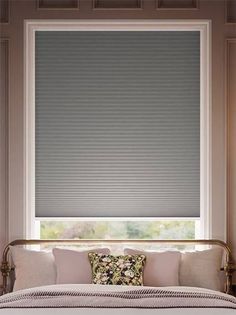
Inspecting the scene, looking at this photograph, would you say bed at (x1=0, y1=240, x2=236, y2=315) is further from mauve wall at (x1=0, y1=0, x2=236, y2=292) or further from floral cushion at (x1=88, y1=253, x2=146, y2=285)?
mauve wall at (x1=0, y1=0, x2=236, y2=292)

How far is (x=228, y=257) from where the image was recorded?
4.72 m

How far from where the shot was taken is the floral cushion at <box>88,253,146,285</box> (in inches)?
172

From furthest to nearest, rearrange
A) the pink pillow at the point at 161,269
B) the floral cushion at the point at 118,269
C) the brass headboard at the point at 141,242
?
the brass headboard at the point at 141,242, the pink pillow at the point at 161,269, the floral cushion at the point at 118,269

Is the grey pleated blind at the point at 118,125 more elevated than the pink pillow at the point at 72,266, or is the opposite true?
the grey pleated blind at the point at 118,125

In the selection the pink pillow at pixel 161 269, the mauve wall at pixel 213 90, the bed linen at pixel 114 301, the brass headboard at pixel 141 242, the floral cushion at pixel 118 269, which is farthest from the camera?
the mauve wall at pixel 213 90

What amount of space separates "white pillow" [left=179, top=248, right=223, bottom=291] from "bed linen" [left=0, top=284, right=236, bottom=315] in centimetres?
56

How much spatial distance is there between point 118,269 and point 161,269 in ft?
1.07

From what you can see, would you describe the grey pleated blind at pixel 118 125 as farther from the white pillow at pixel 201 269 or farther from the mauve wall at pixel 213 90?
the white pillow at pixel 201 269

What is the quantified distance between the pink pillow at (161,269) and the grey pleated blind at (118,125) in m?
0.53

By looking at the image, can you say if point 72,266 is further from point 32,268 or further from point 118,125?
point 118,125

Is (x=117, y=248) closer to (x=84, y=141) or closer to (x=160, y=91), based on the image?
(x=84, y=141)

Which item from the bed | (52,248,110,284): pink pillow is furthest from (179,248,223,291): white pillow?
(52,248,110,284): pink pillow

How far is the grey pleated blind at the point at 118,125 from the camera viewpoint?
500 cm

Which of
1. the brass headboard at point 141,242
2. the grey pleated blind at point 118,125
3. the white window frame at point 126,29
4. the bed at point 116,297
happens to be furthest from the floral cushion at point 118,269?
the white window frame at point 126,29
